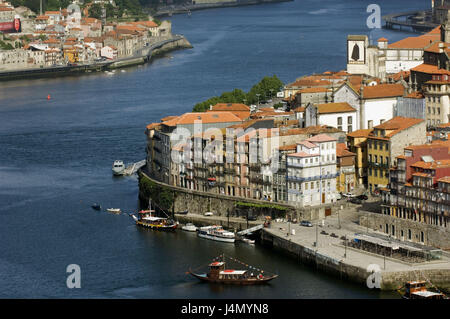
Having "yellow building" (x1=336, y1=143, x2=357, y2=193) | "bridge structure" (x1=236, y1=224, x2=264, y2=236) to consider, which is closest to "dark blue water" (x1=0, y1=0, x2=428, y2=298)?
"bridge structure" (x1=236, y1=224, x2=264, y2=236)

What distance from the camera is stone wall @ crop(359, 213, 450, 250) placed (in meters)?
58.2

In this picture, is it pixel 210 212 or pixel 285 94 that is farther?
pixel 285 94

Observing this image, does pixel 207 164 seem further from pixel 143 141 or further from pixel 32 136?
pixel 32 136

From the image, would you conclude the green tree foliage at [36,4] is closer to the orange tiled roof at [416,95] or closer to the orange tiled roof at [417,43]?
the orange tiled roof at [417,43]

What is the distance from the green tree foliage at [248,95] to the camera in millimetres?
87188

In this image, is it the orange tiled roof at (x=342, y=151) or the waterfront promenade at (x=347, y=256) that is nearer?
the waterfront promenade at (x=347, y=256)

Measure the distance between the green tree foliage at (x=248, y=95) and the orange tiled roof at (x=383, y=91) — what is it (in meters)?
12.9

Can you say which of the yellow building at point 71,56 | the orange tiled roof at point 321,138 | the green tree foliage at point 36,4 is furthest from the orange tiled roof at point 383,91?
the green tree foliage at point 36,4

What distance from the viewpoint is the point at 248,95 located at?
9281 cm

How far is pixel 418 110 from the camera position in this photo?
246ft

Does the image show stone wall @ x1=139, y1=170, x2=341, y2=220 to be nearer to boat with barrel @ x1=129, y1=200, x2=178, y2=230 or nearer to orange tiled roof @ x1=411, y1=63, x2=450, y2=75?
boat with barrel @ x1=129, y1=200, x2=178, y2=230

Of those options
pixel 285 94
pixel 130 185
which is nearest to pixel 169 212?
pixel 130 185

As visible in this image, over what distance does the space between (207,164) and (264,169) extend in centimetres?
380

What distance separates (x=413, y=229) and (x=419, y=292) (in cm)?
656
